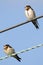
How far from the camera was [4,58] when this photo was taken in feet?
28.7

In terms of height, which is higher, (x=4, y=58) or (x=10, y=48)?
(x=4, y=58)

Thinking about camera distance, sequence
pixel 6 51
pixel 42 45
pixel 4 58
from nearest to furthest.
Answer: pixel 42 45, pixel 4 58, pixel 6 51

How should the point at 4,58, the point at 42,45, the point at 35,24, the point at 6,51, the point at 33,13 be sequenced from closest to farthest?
the point at 42,45, the point at 4,58, the point at 35,24, the point at 33,13, the point at 6,51

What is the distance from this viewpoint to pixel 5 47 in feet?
47.4

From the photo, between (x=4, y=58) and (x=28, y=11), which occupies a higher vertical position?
(x=4, y=58)

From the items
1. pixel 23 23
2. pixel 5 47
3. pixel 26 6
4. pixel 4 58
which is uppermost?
pixel 23 23

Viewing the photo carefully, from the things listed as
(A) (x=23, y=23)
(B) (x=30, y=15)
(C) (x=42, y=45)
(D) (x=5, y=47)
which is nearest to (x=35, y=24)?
(B) (x=30, y=15)

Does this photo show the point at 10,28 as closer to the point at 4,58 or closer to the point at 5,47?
the point at 4,58

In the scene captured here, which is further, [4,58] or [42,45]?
[4,58]

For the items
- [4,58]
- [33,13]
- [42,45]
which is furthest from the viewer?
[33,13]

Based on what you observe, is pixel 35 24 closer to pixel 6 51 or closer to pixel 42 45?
pixel 6 51

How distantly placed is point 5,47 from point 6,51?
34 centimetres

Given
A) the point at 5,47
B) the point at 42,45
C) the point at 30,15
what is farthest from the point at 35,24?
the point at 42,45

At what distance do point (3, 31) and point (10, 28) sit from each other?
0.18 metres
